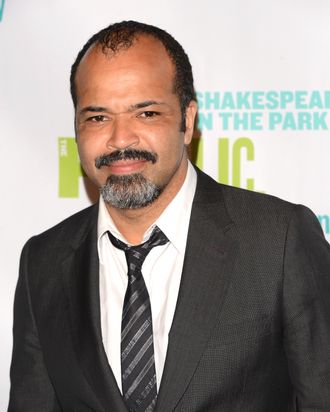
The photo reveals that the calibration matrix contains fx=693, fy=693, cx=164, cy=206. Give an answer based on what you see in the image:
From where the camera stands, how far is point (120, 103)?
2.05 metres

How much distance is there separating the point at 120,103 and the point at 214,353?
786mm

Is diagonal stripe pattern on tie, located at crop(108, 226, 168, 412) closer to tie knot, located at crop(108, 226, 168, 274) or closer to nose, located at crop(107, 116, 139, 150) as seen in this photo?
tie knot, located at crop(108, 226, 168, 274)

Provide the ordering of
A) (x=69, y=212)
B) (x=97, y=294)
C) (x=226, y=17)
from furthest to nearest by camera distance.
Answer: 1. (x=69, y=212)
2. (x=226, y=17)
3. (x=97, y=294)

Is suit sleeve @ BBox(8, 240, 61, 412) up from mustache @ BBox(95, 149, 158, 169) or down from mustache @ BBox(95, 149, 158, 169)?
down

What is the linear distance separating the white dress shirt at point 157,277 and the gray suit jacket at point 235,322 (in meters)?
0.04

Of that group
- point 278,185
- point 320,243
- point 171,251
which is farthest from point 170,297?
point 278,185

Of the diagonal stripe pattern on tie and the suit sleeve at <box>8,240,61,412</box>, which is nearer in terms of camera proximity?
the diagonal stripe pattern on tie

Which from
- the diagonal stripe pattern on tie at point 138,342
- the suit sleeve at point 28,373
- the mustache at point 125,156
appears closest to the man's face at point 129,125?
the mustache at point 125,156

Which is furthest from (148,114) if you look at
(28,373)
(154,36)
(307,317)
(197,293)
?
(28,373)

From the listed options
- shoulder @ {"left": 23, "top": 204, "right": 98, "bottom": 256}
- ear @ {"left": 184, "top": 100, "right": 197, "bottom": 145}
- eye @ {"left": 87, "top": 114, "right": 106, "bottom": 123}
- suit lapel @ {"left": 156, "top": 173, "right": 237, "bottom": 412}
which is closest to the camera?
suit lapel @ {"left": 156, "top": 173, "right": 237, "bottom": 412}

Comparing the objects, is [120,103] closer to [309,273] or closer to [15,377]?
[309,273]

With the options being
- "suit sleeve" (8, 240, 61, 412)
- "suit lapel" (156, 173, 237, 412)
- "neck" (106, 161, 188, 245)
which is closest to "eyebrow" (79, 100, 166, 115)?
"neck" (106, 161, 188, 245)

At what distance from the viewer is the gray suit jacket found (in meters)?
2.01

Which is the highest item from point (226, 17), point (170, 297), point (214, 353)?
point (226, 17)
